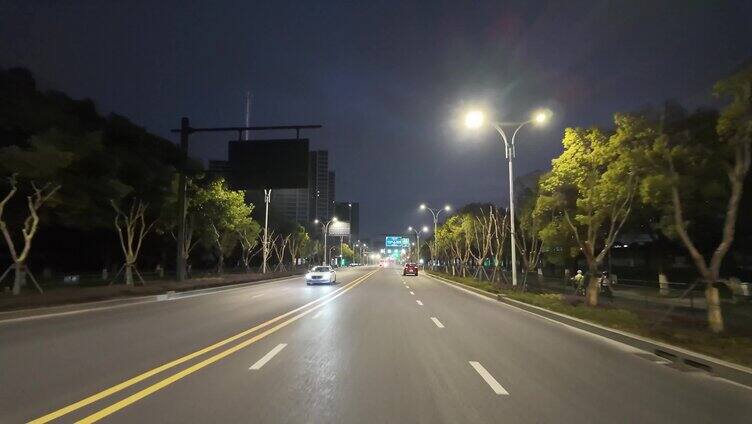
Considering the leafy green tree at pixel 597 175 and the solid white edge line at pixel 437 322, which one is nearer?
the solid white edge line at pixel 437 322

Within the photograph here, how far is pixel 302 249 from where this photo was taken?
100500mm

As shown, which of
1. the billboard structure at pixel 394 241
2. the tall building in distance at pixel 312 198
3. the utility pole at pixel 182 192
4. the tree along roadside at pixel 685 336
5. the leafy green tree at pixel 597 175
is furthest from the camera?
the billboard structure at pixel 394 241

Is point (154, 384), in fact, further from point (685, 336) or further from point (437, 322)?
point (685, 336)

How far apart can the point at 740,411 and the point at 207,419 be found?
6.33 m

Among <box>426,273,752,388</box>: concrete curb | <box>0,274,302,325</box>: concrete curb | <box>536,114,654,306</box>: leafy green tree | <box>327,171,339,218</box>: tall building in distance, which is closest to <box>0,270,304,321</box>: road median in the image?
<box>0,274,302,325</box>: concrete curb

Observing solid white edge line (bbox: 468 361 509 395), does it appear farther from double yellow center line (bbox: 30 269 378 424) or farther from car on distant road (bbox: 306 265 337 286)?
car on distant road (bbox: 306 265 337 286)

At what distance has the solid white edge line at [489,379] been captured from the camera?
716cm

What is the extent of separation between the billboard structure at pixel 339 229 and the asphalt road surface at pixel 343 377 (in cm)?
8112

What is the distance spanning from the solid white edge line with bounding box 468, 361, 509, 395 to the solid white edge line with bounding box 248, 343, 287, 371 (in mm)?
3541

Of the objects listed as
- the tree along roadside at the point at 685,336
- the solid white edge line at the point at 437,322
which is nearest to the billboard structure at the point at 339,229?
the tree along roadside at the point at 685,336

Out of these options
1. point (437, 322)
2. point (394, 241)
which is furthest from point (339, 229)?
point (437, 322)

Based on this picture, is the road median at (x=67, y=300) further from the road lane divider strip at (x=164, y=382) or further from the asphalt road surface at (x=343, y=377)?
the road lane divider strip at (x=164, y=382)

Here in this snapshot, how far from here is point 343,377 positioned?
7969 millimetres

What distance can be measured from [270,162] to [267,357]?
21.2m
